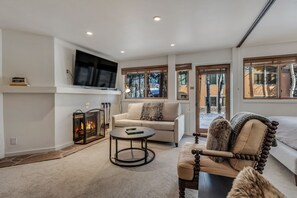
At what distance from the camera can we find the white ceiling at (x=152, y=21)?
2137mm

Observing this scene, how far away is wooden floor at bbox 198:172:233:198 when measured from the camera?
1863 millimetres

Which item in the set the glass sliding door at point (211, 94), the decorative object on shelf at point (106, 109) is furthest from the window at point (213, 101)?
the decorative object on shelf at point (106, 109)

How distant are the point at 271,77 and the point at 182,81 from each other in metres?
2.21

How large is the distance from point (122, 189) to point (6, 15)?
315 cm

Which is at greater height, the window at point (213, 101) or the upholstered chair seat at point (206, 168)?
the window at point (213, 101)

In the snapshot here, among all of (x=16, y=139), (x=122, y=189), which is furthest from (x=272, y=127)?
(x=16, y=139)

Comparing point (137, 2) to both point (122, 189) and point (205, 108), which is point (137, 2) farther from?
point (205, 108)

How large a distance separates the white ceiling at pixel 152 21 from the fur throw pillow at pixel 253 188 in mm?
2142

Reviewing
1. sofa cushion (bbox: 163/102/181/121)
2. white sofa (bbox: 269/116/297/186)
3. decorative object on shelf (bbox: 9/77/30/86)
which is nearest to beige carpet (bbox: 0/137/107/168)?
decorative object on shelf (bbox: 9/77/30/86)

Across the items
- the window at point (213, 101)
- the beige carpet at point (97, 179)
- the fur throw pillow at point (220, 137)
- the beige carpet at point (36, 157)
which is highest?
the window at point (213, 101)

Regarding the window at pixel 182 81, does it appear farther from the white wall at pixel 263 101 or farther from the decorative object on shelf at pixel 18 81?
the decorative object on shelf at pixel 18 81

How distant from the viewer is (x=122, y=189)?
1958 millimetres

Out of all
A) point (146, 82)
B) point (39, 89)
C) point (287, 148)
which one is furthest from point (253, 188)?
point (146, 82)

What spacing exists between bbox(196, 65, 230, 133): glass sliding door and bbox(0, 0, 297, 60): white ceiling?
31.1 inches
